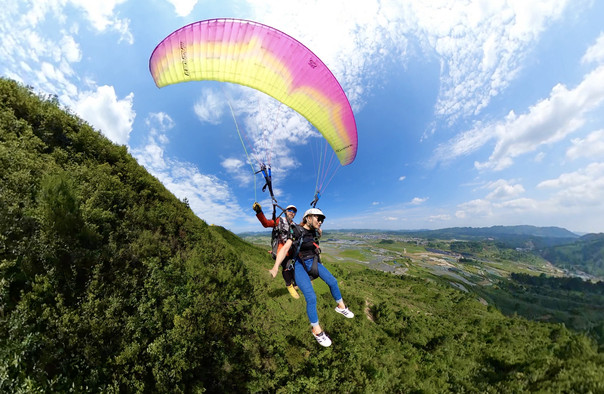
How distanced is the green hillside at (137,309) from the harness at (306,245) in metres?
7.72

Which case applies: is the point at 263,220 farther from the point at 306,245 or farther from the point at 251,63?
the point at 251,63

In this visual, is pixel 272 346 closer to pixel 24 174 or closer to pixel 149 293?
pixel 149 293

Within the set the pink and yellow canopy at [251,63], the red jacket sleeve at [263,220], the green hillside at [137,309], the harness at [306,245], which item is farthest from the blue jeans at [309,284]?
the green hillside at [137,309]

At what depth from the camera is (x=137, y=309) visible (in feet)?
30.2

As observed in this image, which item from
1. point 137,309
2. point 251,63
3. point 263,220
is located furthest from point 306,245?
point 137,309

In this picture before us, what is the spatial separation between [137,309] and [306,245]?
891cm

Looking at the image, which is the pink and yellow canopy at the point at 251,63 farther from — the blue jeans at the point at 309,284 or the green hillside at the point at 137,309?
the green hillside at the point at 137,309

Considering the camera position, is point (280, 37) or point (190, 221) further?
point (190, 221)

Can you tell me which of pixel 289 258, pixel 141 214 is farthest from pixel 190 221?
pixel 289 258

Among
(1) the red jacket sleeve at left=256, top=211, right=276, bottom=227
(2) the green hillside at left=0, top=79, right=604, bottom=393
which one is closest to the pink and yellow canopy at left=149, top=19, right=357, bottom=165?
(1) the red jacket sleeve at left=256, top=211, right=276, bottom=227

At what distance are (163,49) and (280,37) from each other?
170 inches

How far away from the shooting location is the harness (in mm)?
5875

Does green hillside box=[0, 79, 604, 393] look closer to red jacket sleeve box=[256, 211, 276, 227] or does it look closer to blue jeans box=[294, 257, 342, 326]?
red jacket sleeve box=[256, 211, 276, 227]

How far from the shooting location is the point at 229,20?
695 centimetres
